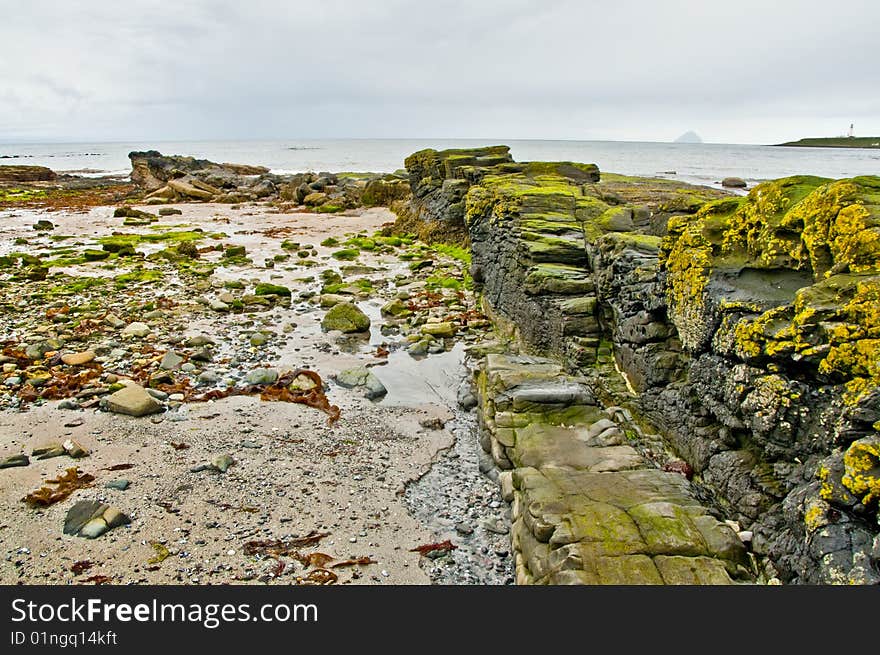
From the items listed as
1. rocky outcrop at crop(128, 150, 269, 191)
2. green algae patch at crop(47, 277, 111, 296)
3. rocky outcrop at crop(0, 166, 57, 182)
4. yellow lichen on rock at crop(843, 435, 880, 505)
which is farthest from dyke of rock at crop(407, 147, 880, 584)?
rocky outcrop at crop(0, 166, 57, 182)

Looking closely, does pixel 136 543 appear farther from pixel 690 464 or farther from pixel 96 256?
pixel 96 256

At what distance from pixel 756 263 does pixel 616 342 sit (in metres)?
4.10

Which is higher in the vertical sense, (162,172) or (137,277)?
(162,172)

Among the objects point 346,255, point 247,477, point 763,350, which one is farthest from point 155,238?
point 763,350

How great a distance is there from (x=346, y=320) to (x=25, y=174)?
87.1m

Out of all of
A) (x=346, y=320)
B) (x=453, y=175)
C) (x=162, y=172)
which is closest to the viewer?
(x=346, y=320)

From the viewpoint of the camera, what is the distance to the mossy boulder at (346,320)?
55.4ft

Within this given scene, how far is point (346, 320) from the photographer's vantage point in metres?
17.0

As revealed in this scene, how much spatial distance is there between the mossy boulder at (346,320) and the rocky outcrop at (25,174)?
83.8 metres

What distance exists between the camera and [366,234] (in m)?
35.3

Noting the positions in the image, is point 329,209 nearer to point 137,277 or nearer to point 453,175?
point 453,175

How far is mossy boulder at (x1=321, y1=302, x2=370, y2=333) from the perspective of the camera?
16.9 m

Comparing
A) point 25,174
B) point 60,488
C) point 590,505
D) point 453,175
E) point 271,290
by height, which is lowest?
point 60,488

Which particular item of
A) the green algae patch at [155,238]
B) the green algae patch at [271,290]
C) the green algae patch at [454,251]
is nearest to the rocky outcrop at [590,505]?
the green algae patch at [271,290]
